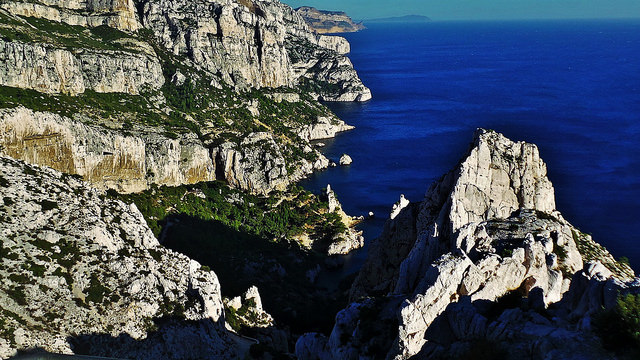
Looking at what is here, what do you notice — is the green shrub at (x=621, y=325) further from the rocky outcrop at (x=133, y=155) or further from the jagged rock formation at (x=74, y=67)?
the jagged rock formation at (x=74, y=67)

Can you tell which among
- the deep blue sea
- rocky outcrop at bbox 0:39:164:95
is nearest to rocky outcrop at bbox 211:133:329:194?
the deep blue sea

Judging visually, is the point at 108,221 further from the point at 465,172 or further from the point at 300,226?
the point at 300,226

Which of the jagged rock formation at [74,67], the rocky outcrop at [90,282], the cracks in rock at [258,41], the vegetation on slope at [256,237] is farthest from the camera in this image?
the cracks in rock at [258,41]

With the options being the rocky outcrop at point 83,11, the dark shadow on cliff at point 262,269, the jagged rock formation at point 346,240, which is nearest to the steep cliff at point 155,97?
the rocky outcrop at point 83,11

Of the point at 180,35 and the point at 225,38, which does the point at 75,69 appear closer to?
the point at 180,35

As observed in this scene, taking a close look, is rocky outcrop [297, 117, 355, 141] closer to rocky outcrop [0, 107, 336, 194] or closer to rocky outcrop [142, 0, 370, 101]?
rocky outcrop [142, 0, 370, 101]

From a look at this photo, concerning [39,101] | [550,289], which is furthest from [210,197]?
[550,289]

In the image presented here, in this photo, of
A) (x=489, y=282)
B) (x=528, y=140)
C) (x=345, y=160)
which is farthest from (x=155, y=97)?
(x=489, y=282)
